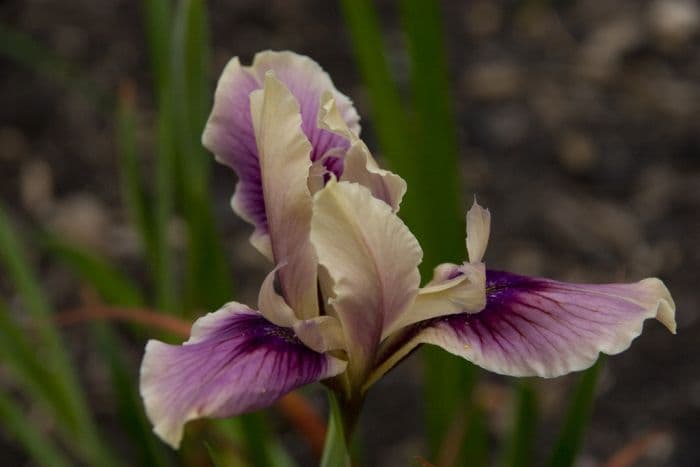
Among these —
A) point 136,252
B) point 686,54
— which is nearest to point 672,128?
point 686,54

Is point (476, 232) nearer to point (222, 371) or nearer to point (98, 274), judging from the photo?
point (222, 371)

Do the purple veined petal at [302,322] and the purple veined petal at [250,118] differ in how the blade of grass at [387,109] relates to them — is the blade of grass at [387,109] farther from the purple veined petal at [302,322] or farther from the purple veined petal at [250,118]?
the purple veined petal at [302,322]

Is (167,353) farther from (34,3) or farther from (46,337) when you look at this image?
(34,3)

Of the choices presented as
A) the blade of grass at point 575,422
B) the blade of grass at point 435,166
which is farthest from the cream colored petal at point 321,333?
the blade of grass at point 435,166

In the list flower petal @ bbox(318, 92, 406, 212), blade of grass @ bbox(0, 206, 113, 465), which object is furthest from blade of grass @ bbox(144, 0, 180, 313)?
flower petal @ bbox(318, 92, 406, 212)

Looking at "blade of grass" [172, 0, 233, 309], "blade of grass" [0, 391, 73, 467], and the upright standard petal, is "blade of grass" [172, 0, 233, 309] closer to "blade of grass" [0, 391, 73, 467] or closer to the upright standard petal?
"blade of grass" [0, 391, 73, 467]

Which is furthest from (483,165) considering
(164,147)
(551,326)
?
(551,326)

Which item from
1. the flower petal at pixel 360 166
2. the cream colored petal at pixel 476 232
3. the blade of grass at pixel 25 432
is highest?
the flower petal at pixel 360 166
